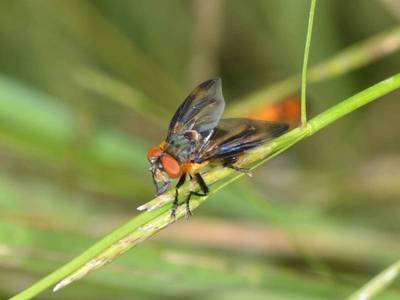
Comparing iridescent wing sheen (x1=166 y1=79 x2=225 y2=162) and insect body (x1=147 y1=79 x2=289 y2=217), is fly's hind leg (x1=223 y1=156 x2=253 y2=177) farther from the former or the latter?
iridescent wing sheen (x1=166 y1=79 x2=225 y2=162)

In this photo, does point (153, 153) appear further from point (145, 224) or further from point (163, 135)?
point (163, 135)

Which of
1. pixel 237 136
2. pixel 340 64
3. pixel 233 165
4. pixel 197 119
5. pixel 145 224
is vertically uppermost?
pixel 340 64

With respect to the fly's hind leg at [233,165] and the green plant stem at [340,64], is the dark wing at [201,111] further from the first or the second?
the green plant stem at [340,64]

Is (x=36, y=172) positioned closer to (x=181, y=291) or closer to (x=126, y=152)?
(x=126, y=152)

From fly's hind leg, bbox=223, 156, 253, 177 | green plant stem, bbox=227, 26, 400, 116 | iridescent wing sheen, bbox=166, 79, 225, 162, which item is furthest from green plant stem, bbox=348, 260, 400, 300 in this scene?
green plant stem, bbox=227, 26, 400, 116

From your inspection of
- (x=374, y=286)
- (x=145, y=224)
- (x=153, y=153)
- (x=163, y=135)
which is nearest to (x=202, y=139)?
(x=153, y=153)

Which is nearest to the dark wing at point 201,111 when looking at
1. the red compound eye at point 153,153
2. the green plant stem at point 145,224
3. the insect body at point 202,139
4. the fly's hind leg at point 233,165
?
the insect body at point 202,139

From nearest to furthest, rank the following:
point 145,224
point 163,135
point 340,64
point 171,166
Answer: point 145,224 < point 171,166 < point 340,64 < point 163,135
